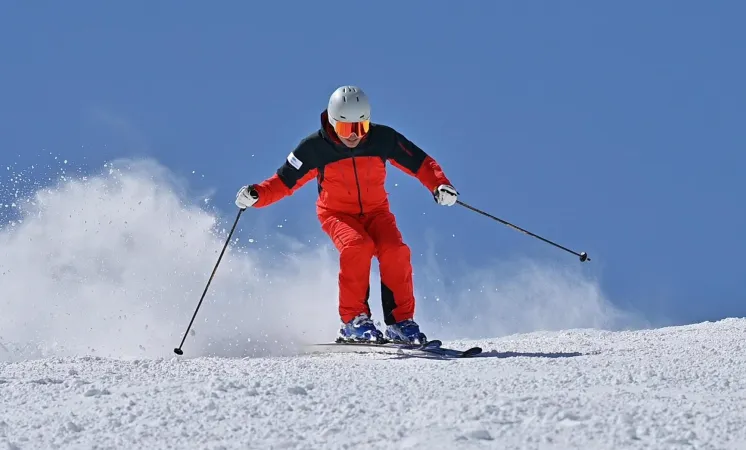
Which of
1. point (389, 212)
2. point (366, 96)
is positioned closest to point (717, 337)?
point (389, 212)

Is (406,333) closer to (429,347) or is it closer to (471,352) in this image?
(429,347)

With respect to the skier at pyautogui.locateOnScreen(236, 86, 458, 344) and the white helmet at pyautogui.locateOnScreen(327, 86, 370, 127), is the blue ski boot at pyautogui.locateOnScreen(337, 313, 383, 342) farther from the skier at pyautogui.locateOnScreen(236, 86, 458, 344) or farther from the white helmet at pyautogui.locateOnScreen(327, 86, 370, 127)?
the white helmet at pyautogui.locateOnScreen(327, 86, 370, 127)

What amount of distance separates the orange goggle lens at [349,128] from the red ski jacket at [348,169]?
10cm

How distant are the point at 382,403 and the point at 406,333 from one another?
3.45m

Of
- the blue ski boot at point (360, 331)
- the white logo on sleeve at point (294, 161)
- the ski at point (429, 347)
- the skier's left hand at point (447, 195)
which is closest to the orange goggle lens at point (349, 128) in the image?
the white logo on sleeve at point (294, 161)

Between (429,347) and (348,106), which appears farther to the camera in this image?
(348,106)

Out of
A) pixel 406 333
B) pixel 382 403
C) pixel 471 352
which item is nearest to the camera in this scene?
pixel 382 403

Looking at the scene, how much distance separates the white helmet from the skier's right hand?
3.17 feet

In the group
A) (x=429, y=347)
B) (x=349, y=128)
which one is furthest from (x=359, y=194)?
(x=429, y=347)

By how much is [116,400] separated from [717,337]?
18.5ft

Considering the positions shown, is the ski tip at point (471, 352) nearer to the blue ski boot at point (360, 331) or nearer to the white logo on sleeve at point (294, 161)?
the blue ski boot at point (360, 331)

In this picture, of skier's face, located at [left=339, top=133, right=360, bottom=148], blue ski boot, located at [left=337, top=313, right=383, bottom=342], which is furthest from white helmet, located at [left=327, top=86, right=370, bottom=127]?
blue ski boot, located at [left=337, top=313, right=383, bottom=342]

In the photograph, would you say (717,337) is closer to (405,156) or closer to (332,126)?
(405,156)

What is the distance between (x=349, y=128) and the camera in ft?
25.9
